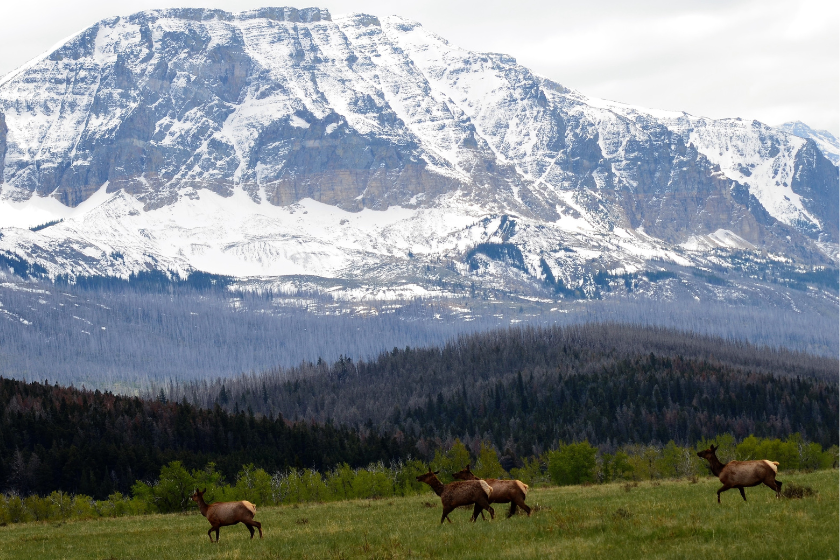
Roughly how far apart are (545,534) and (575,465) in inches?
3141

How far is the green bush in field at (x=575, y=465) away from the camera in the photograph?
11331 centimetres

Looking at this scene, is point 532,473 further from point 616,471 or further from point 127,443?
point 127,443

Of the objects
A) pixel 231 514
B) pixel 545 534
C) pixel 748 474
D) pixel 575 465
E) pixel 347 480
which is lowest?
pixel 347 480

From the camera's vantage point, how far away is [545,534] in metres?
35.3

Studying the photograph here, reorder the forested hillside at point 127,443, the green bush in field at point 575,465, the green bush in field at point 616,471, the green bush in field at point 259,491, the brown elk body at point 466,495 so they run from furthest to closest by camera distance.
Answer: the forested hillside at point 127,443 → the green bush in field at point 616,471 → the green bush in field at point 575,465 → the green bush in field at point 259,491 → the brown elk body at point 466,495

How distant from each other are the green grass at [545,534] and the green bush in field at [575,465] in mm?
59096

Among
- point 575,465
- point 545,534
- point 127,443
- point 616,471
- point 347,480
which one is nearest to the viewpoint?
point 545,534

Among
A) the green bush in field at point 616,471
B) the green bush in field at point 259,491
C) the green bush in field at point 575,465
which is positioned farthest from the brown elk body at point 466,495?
the green bush in field at point 616,471

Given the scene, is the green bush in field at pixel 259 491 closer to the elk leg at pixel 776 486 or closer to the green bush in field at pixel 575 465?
the green bush in field at pixel 575 465

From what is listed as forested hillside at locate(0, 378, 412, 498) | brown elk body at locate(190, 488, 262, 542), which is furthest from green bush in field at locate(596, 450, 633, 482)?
brown elk body at locate(190, 488, 262, 542)

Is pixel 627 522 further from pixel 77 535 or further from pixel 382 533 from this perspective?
pixel 77 535

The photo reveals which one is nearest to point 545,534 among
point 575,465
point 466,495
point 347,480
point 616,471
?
point 466,495

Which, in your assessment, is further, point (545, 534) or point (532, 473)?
point (532, 473)

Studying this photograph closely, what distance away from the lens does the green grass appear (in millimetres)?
31047
